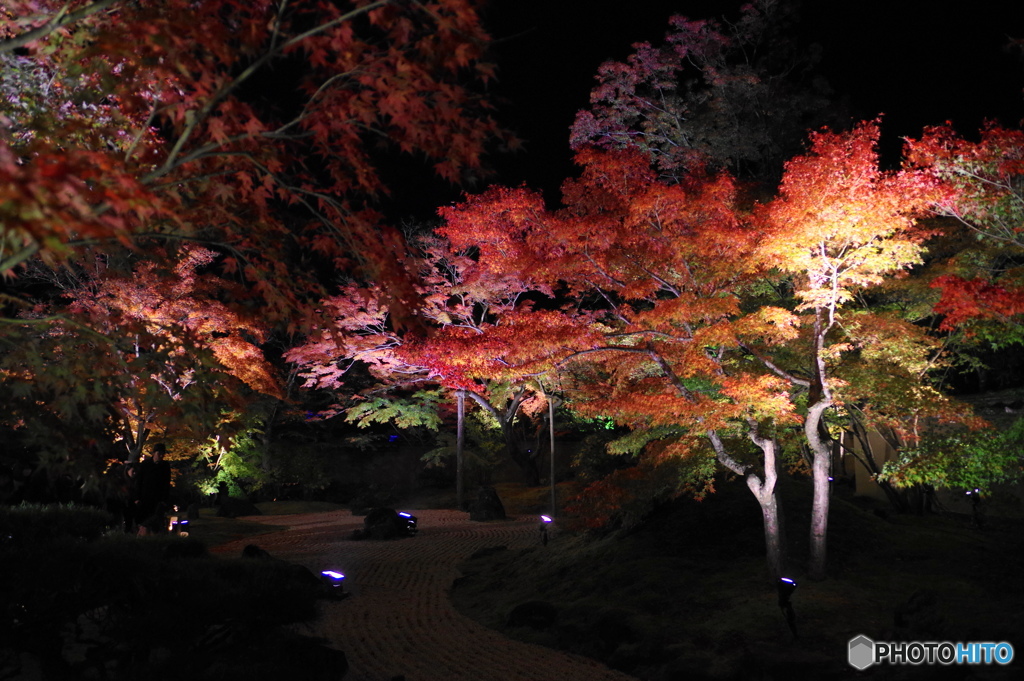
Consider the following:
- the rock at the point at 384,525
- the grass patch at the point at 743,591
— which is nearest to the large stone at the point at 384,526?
the rock at the point at 384,525

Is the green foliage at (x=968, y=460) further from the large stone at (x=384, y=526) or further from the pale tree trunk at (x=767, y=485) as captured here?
the large stone at (x=384, y=526)

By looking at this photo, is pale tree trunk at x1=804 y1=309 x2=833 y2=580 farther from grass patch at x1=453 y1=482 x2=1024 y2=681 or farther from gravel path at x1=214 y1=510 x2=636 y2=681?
gravel path at x1=214 y1=510 x2=636 y2=681

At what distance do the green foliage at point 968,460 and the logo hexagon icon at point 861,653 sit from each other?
2021 millimetres

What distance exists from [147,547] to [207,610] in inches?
150

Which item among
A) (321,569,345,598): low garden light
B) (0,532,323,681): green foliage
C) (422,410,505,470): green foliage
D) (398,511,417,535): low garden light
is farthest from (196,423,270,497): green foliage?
(0,532,323,681): green foliage

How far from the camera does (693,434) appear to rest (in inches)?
381

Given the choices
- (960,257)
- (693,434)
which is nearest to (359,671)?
(693,434)

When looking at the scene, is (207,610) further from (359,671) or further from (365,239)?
(365,239)

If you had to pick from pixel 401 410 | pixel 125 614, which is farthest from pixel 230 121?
pixel 401 410

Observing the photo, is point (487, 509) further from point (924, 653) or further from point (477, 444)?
point (924, 653)

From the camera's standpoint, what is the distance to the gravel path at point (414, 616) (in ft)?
24.2

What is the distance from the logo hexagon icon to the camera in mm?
6523

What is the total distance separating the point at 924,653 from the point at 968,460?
246 centimetres

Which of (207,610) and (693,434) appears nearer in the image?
(207,610)
